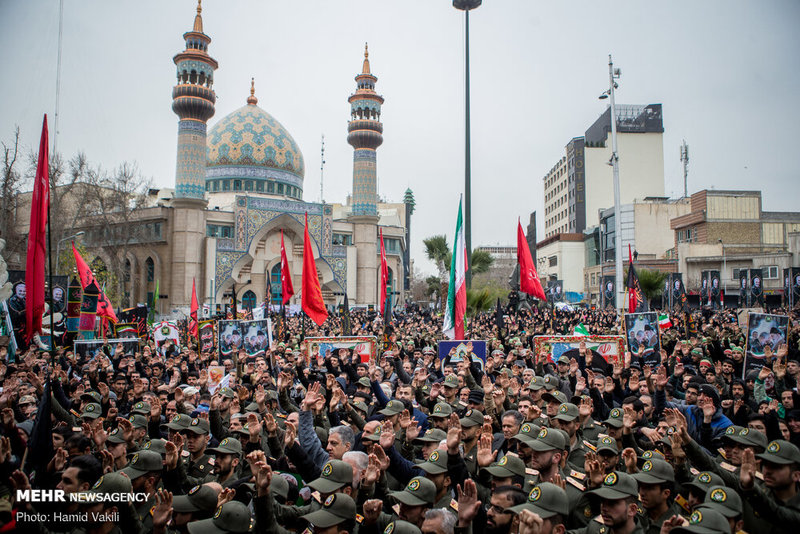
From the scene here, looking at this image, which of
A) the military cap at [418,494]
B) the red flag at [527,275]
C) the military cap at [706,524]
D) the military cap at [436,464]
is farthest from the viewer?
the red flag at [527,275]

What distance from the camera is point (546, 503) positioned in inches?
129

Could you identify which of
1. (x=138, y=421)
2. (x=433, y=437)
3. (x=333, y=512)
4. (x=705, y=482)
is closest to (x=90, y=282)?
(x=138, y=421)

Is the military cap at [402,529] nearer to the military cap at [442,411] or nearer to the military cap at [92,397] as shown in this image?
A: the military cap at [442,411]

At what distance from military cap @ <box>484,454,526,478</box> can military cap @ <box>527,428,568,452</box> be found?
0.72 feet

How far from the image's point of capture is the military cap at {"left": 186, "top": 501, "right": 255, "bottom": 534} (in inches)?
130

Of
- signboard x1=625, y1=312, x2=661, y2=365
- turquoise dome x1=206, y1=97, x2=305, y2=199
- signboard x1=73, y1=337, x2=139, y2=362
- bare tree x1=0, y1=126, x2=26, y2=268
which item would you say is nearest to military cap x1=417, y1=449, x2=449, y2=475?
signboard x1=625, y1=312, x2=661, y2=365

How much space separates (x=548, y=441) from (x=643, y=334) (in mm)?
8502

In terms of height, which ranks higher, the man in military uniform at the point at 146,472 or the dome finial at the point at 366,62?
the dome finial at the point at 366,62

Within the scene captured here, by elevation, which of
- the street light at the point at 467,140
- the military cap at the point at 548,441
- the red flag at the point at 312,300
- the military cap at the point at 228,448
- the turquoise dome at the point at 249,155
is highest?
the turquoise dome at the point at 249,155

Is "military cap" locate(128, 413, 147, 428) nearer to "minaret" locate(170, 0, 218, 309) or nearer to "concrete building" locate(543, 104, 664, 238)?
"minaret" locate(170, 0, 218, 309)

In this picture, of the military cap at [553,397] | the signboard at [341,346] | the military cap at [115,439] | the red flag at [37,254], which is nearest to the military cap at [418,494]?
the military cap at [553,397]

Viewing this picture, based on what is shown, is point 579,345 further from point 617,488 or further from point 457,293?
point 617,488

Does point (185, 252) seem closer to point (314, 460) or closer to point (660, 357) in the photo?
point (660, 357)

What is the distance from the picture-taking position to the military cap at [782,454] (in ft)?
12.2
